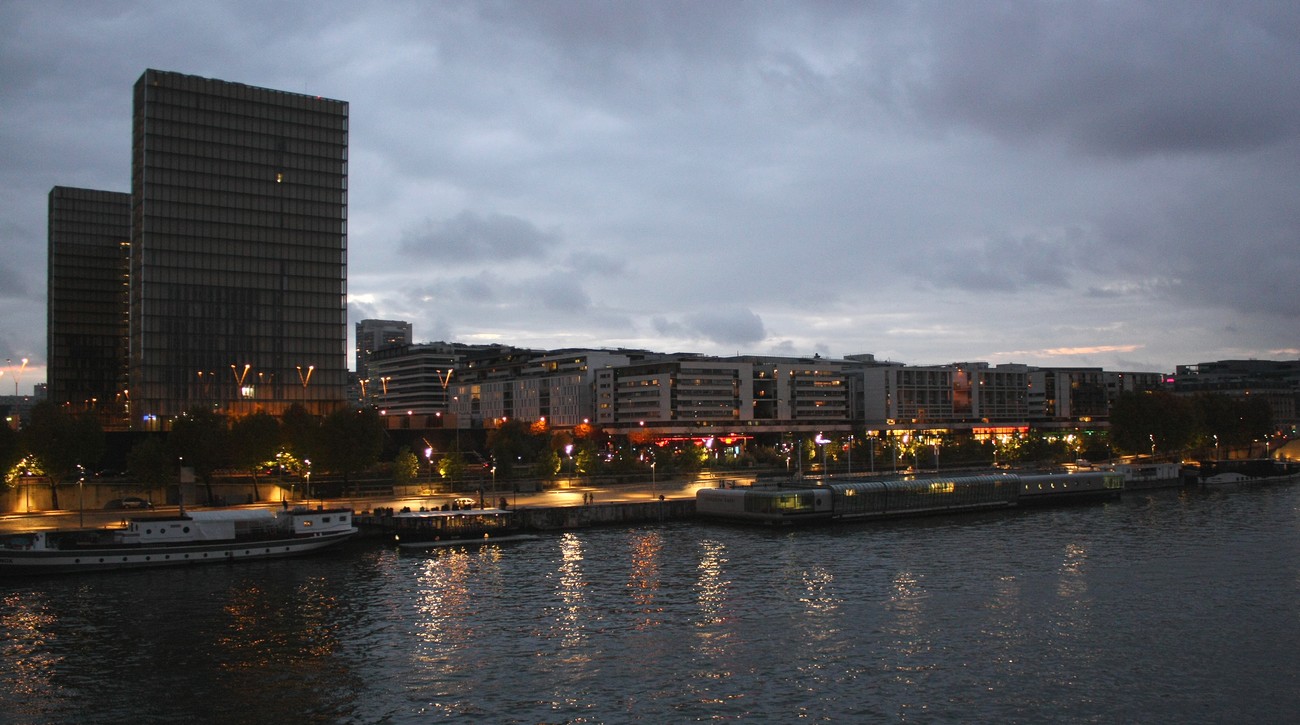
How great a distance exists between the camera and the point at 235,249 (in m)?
157

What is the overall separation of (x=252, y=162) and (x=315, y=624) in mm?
128336

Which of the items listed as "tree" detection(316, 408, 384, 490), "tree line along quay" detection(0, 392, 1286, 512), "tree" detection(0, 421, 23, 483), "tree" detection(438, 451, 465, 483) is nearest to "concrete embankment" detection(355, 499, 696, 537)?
"tree line along quay" detection(0, 392, 1286, 512)

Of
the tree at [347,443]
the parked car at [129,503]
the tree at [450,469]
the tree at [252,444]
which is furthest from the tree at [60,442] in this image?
the tree at [450,469]

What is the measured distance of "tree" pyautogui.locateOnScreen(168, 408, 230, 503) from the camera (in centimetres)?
9594

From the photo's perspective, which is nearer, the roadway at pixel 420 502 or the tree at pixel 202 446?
the roadway at pixel 420 502

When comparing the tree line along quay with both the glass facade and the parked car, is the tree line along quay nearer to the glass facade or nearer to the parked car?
the parked car

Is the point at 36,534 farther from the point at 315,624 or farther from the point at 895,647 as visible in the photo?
the point at 895,647

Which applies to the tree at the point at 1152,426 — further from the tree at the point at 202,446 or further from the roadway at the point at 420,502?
the tree at the point at 202,446

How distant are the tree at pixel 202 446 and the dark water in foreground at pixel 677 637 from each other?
31570mm

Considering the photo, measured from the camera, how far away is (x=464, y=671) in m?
40.0

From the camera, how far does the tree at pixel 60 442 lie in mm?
90562

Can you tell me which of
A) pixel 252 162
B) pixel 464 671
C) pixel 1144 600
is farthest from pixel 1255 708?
pixel 252 162

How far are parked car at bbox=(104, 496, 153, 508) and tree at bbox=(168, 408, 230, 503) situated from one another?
586 cm

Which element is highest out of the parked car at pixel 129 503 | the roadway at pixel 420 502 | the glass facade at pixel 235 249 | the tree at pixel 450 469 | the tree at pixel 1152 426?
the glass facade at pixel 235 249
